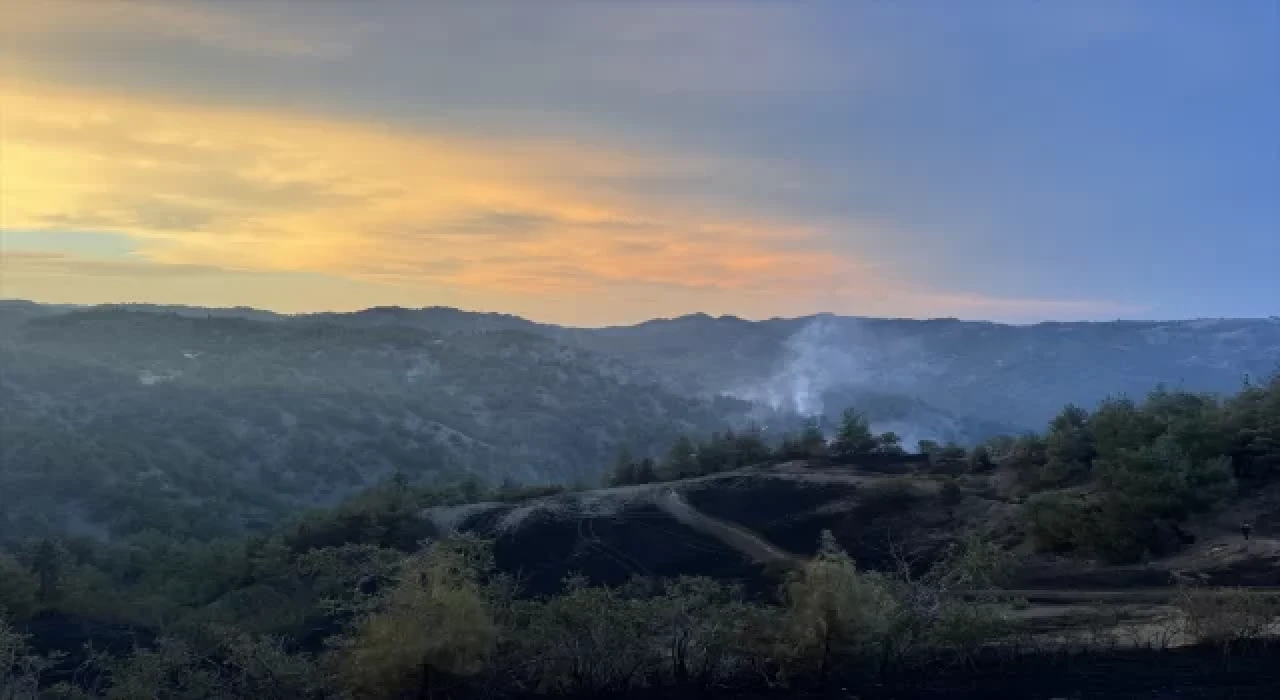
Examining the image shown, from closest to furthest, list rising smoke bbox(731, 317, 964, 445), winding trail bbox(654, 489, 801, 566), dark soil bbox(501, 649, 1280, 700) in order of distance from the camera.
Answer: dark soil bbox(501, 649, 1280, 700) → winding trail bbox(654, 489, 801, 566) → rising smoke bbox(731, 317, 964, 445)

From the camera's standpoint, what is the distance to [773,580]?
33.0 meters

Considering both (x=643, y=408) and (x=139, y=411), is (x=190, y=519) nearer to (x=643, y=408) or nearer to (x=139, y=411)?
(x=139, y=411)

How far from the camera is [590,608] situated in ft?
51.0

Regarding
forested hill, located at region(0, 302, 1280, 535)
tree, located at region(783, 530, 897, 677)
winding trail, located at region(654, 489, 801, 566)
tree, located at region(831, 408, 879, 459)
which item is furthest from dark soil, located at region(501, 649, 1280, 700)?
tree, located at region(831, 408, 879, 459)

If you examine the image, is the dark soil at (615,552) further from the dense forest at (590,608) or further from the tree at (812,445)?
the tree at (812,445)

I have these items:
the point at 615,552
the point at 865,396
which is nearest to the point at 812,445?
the point at 615,552

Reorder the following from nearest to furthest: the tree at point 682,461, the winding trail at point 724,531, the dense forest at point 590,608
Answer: the dense forest at point 590,608 → the winding trail at point 724,531 → the tree at point 682,461

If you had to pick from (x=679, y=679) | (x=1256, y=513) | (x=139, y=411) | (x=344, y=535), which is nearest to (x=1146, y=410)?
(x=1256, y=513)

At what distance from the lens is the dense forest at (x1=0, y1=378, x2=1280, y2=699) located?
1474cm

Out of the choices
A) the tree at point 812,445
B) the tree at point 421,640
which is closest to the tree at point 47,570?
the tree at point 421,640

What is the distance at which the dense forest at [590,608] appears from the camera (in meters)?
14.7

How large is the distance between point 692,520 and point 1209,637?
27560 mm

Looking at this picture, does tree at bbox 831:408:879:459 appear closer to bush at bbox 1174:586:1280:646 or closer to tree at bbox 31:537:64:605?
tree at bbox 31:537:64:605

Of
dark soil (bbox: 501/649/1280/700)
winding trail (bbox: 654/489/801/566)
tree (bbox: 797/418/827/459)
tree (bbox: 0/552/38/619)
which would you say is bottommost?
tree (bbox: 0/552/38/619)
